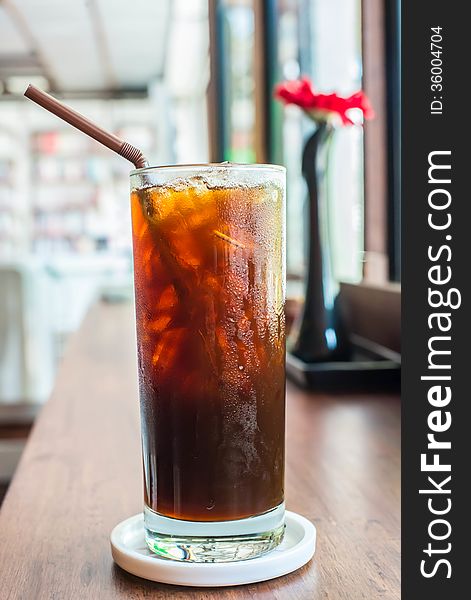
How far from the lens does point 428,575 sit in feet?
1.41

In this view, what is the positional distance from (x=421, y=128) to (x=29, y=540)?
44cm

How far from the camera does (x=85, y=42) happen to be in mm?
7664

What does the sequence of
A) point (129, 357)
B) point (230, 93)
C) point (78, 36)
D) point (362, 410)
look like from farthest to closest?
1. point (78, 36)
2. point (230, 93)
3. point (129, 357)
4. point (362, 410)

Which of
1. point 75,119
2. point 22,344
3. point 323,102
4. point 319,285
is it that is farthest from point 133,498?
point 22,344

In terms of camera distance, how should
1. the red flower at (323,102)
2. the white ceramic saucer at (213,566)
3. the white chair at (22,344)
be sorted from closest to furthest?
the white ceramic saucer at (213,566) < the red flower at (323,102) < the white chair at (22,344)

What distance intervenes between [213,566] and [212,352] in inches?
5.5

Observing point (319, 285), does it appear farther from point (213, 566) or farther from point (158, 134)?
point (158, 134)

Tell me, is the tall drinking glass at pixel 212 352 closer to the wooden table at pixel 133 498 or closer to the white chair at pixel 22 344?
the wooden table at pixel 133 498

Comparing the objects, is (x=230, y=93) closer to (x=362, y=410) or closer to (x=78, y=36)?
(x=78, y=36)

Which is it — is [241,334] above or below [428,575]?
above

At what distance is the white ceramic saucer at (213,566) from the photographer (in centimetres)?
53

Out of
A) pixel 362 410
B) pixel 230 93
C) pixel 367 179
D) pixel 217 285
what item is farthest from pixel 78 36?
pixel 217 285

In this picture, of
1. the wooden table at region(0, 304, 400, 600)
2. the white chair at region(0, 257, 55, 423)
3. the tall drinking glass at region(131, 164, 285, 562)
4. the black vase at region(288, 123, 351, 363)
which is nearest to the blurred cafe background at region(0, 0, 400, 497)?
the white chair at region(0, 257, 55, 423)

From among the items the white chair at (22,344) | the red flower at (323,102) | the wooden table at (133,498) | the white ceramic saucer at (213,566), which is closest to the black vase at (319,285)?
the red flower at (323,102)
